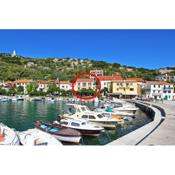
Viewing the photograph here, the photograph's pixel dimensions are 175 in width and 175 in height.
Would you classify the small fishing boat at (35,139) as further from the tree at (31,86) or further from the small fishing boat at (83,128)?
the tree at (31,86)

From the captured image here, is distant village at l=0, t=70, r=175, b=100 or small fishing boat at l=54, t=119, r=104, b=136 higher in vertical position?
distant village at l=0, t=70, r=175, b=100

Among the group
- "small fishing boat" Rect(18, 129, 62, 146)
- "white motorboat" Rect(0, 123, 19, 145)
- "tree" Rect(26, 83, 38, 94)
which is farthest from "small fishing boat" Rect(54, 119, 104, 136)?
"tree" Rect(26, 83, 38, 94)

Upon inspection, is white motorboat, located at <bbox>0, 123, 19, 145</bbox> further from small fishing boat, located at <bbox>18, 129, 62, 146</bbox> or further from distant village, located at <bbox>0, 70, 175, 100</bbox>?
Answer: distant village, located at <bbox>0, 70, 175, 100</bbox>

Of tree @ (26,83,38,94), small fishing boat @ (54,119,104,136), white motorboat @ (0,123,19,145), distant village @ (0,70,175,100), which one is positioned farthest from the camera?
tree @ (26,83,38,94)

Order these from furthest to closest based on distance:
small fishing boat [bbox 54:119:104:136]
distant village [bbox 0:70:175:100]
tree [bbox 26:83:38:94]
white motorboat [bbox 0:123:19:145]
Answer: tree [bbox 26:83:38:94] < distant village [bbox 0:70:175:100] < small fishing boat [bbox 54:119:104:136] < white motorboat [bbox 0:123:19:145]

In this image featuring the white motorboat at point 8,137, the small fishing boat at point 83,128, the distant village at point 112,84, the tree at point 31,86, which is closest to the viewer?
the white motorboat at point 8,137

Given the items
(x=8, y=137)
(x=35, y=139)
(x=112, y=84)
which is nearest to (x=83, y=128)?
(x=35, y=139)

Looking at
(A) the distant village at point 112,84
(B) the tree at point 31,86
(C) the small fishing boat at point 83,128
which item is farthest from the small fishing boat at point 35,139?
(B) the tree at point 31,86

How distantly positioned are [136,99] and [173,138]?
17.9 metres

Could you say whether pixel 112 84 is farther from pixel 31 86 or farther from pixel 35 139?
pixel 35 139
